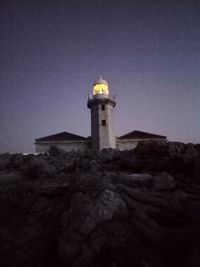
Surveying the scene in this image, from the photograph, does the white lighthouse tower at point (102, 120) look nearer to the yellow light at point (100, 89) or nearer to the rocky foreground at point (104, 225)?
the yellow light at point (100, 89)

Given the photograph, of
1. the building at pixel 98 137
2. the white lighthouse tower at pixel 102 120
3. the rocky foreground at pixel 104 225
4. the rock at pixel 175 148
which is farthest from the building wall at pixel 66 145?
the rocky foreground at pixel 104 225

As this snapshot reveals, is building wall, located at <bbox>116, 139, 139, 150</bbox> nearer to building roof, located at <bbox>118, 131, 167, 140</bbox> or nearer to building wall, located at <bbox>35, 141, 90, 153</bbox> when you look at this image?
building roof, located at <bbox>118, 131, 167, 140</bbox>

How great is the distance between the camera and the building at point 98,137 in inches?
794

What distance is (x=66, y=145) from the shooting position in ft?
67.1

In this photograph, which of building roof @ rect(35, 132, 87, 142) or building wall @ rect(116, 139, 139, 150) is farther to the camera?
building wall @ rect(116, 139, 139, 150)

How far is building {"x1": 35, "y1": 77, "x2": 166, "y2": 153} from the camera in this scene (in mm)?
20172

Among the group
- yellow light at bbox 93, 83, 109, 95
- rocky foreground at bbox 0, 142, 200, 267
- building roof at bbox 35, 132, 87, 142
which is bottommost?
rocky foreground at bbox 0, 142, 200, 267

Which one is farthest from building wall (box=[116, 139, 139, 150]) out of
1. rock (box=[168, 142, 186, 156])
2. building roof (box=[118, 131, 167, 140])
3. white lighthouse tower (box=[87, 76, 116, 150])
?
rock (box=[168, 142, 186, 156])

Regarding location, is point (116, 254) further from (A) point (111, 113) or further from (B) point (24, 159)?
(A) point (111, 113)

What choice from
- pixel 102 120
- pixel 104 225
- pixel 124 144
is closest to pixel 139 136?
pixel 124 144

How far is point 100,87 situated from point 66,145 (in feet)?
31.7

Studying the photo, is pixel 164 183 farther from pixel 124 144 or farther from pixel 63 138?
pixel 63 138

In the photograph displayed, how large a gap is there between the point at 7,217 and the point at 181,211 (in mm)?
3323

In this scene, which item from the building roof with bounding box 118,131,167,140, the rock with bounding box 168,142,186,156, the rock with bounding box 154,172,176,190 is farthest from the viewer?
the building roof with bounding box 118,131,167,140
